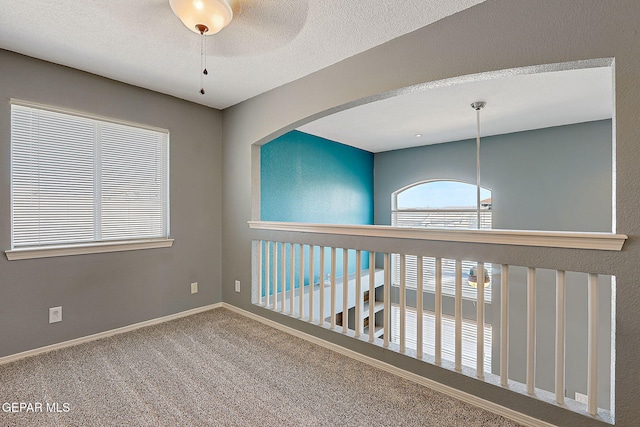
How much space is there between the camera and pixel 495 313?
4.47m

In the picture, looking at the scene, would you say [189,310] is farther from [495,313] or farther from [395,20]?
[495,313]

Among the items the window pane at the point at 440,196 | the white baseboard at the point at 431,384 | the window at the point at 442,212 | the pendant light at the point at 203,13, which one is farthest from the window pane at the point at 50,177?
the window pane at the point at 440,196

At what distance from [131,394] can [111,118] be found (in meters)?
2.28

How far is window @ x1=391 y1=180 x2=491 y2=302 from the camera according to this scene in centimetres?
485

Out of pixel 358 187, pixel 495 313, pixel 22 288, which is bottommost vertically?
pixel 495 313

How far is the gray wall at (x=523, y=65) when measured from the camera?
54.4 inches

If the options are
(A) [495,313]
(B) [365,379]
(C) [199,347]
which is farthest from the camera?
(A) [495,313]

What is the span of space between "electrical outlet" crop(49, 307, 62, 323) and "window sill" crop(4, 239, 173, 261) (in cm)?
44

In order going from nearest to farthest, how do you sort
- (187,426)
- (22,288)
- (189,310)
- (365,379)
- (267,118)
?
1. (187,426)
2. (365,379)
3. (22,288)
4. (267,118)
5. (189,310)

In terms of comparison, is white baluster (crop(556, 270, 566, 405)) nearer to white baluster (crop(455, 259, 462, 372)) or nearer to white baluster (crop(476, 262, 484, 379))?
white baluster (crop(476, 262, 484, 379))

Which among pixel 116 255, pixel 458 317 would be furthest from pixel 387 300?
pixel 116 255

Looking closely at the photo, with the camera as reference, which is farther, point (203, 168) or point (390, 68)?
point (203, 168)

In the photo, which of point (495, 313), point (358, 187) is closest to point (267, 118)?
point (358, 187)

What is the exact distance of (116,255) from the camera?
2807 millimetres
